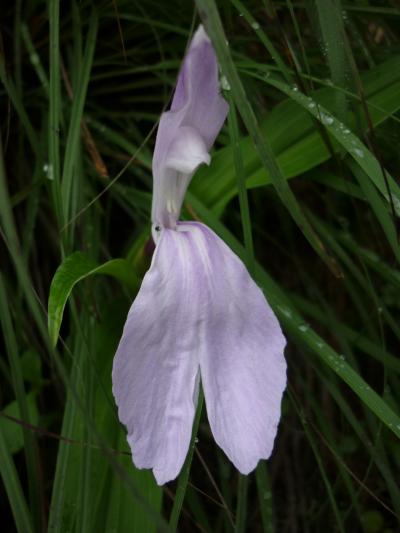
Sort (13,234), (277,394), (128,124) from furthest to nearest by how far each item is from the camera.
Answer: (128,124) < (277,394) < (13,234)

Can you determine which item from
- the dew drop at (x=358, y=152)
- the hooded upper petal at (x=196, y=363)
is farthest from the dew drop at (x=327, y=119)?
the hooded upper petal at (x=196, y=363)

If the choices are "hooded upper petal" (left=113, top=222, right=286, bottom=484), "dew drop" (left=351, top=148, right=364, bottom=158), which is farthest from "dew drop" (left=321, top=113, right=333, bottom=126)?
"hooded upper petal" (left=113, top=222, right=286, bottom=484)

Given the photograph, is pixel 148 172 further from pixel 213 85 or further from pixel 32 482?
pixel 32 482

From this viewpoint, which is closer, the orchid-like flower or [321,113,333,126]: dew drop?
the orchid-like flower

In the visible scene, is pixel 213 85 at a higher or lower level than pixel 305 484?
higher

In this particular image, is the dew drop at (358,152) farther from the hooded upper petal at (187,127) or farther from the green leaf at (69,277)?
the green leaf at (69,277)

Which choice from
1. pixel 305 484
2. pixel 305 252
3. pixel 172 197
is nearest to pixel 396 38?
pixel 305 252

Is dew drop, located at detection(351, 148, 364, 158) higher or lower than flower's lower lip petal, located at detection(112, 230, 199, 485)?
higher

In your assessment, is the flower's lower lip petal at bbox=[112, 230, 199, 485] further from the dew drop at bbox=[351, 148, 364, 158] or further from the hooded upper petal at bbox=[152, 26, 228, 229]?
the dew drop at bbox=[351, 148, 364, 158]
